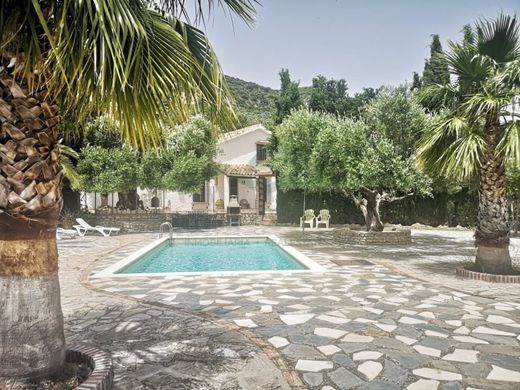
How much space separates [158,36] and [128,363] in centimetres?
327

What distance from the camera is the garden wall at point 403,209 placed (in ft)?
74.3

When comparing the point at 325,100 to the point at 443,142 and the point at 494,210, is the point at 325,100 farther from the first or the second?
the point at 494,210

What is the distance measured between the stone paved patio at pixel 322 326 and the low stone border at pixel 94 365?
1.18 feet

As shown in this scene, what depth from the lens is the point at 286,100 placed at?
29.3m

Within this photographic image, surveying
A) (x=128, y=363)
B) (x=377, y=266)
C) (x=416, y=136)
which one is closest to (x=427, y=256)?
(x=377, y=266)

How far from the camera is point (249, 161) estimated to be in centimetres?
3519

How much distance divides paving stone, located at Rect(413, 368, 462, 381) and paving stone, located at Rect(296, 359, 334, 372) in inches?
34.5

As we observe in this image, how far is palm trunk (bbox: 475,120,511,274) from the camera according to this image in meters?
8.49

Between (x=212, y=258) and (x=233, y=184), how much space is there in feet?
65.7

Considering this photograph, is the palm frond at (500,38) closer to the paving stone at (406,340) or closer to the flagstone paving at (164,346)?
the paving stone at (406,340)

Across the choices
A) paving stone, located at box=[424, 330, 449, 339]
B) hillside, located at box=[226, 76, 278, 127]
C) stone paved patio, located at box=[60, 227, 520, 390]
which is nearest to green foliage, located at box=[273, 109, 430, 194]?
stone paved patio, located at box=[60, 227, 520, 390]

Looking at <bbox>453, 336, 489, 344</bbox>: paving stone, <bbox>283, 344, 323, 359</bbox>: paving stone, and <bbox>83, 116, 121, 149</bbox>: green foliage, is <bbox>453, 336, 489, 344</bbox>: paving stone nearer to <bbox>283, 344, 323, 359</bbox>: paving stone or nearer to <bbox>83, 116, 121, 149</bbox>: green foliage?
<bbox>283, 344, 323, 359</bbox>: paving stone

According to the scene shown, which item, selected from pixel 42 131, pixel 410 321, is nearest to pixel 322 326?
pixel 410 321

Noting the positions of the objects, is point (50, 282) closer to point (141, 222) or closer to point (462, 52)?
point (462, 52)
